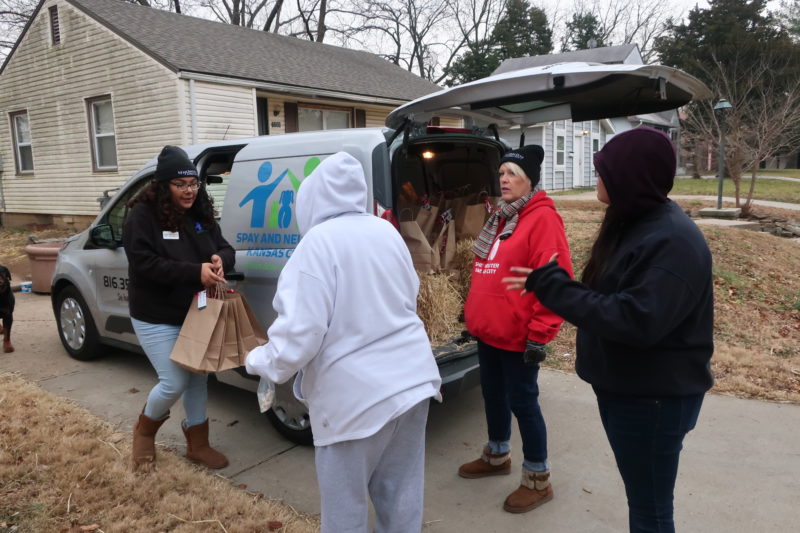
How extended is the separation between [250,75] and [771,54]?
28477mm

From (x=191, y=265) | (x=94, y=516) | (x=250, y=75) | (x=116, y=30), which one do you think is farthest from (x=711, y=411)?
(x=116, y=30)

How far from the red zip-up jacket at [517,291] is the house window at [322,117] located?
1201 cm

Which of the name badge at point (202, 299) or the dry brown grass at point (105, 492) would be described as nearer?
the dry brown grass at point (105, 492)

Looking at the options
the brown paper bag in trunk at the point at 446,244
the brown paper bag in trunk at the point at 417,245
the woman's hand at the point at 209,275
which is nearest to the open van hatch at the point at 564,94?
the brown paper bag in trunk at the point at 417,245

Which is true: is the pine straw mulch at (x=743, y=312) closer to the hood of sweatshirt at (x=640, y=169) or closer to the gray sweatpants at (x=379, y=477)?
the gray sweatpants at (x=379, y=477)

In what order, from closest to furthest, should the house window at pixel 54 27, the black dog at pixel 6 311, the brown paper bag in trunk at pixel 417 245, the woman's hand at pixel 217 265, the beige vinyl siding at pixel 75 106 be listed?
the woman's hand at pixel 217 265, the brown paper bag in trunk at pixel 417 245, the black dog at pixel 6 311, the beige vinyl siding at pixel 75 106, the house window at pixel 54 27

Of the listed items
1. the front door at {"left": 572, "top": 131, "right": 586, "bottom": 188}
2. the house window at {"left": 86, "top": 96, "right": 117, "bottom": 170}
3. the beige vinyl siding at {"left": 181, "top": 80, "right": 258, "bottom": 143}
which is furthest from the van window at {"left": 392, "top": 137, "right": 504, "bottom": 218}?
the front door at {"left": 572, "top": 131, "right": 586, "bottom": 188}

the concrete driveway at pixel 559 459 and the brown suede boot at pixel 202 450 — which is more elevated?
the brown suede boot at pixel 202 450

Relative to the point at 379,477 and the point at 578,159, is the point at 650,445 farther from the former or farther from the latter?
the point at 578,159

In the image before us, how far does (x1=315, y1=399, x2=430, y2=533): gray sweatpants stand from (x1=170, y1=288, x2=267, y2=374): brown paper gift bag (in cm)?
135

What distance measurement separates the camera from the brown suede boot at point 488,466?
3449 millimetres

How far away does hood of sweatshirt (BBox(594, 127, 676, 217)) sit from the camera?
1.89m

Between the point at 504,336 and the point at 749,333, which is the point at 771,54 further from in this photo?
the point at 504,336

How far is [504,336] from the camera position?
2977 mm
